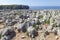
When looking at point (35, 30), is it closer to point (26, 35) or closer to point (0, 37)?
point (26, 35)

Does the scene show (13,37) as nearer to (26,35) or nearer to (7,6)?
(26,35)

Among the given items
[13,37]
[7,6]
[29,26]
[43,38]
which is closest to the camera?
[43,38]

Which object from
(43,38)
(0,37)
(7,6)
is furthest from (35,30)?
(7,6)

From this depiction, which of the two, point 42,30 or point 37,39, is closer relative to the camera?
point 37,39

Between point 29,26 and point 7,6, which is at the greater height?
point 29,26

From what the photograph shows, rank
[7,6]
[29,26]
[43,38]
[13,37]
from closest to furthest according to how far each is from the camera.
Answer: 1. [43,38]
2. [13,37]
3. [29,26]
4. [7,6]

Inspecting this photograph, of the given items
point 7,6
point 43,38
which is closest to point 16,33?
point 43,38

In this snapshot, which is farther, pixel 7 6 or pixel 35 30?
pixel 7 6

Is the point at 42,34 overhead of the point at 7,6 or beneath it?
overhead
